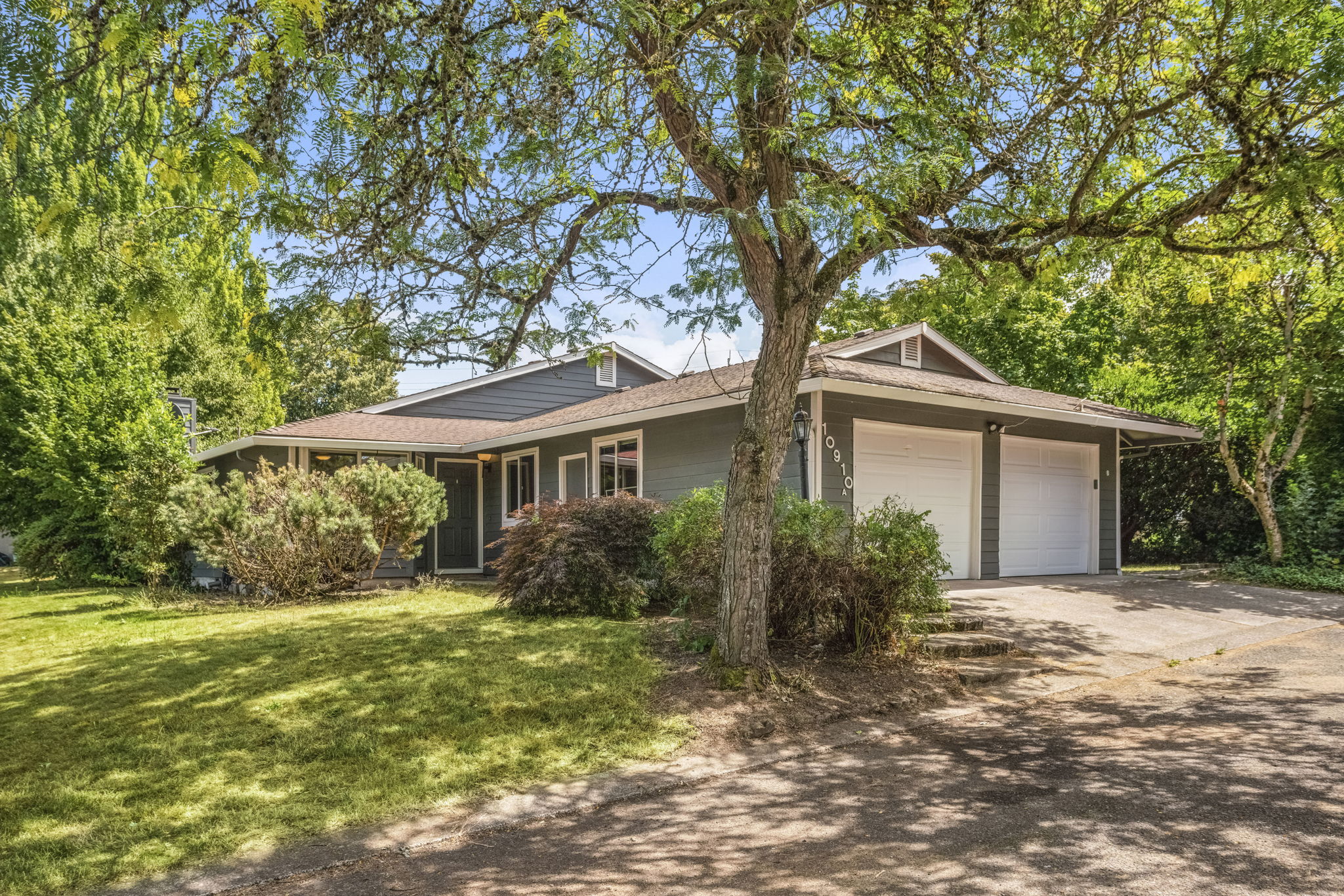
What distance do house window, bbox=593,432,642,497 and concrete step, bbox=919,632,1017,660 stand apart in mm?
6203

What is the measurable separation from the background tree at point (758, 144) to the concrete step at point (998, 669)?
1.84 meters

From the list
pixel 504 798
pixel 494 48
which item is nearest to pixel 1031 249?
pixel 494 48

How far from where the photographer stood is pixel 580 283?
7.04 m

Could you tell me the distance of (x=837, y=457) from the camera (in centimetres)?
1063

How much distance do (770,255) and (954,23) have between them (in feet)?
8.11

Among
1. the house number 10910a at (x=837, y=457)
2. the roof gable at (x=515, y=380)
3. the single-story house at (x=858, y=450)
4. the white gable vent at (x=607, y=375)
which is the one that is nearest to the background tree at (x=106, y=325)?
the single-story house at (x=858, y=450)

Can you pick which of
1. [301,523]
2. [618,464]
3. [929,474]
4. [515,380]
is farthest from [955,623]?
[515,380]

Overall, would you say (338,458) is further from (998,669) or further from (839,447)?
(998,669)

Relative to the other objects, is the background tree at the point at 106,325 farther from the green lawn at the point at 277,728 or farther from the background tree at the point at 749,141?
the green lawn at the point at 277,728

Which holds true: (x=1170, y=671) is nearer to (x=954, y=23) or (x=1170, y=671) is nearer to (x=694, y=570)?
(x=694, y=570)

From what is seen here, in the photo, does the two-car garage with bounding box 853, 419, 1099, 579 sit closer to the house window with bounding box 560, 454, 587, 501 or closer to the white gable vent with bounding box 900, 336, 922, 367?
the white gable vent with bounding box 900, 336, 922, 367

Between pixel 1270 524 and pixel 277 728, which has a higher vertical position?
pixel 1270 524

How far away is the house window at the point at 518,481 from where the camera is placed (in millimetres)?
15820

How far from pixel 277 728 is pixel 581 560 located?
14.1ft
